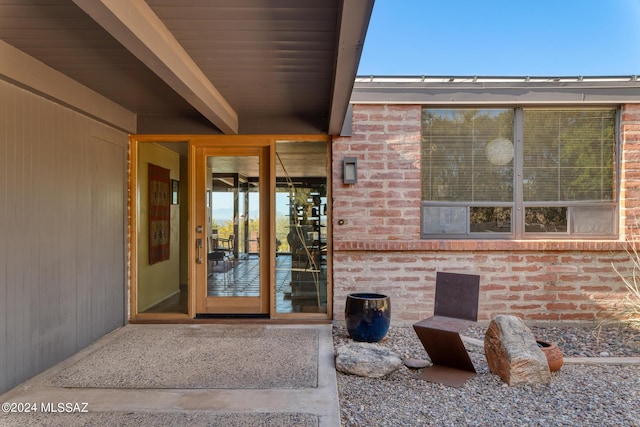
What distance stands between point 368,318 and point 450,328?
3.34 feet

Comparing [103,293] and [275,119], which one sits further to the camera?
[275,119]

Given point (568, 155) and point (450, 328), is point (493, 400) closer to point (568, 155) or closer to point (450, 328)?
point (450, 328)

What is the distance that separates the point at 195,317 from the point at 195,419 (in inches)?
96.1

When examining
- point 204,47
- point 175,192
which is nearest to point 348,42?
point 204,47

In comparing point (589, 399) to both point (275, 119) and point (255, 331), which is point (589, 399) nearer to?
point (255, 331)

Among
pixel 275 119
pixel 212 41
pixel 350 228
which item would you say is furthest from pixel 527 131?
pixel 212 41

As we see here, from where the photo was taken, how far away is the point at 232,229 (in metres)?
5.08

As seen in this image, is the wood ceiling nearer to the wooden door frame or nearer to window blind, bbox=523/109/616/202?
the wooden door frame

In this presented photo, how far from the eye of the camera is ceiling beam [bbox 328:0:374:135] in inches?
84.0

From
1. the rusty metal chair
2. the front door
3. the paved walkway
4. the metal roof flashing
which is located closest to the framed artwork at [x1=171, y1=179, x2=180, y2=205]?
the front door

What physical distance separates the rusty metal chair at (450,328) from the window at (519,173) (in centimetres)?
138

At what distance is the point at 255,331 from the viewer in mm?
4516

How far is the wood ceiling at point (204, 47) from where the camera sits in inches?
94.4

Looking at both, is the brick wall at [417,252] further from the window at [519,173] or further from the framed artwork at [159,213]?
the framed artwork at [159,213]
